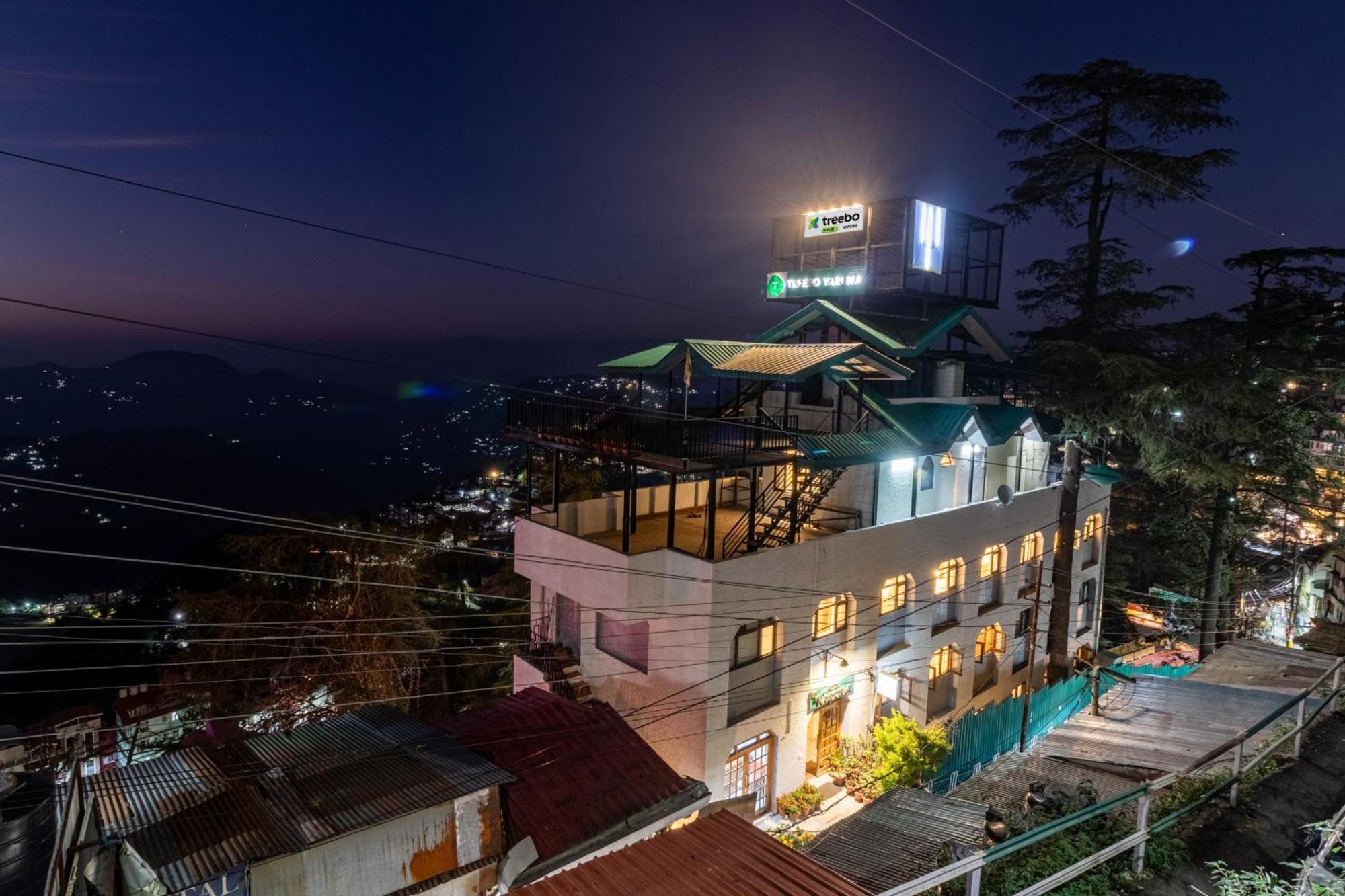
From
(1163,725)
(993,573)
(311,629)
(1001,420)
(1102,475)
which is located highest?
(1001,420)

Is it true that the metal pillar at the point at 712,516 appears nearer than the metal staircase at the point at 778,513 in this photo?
Yes

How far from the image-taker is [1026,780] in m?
14.3

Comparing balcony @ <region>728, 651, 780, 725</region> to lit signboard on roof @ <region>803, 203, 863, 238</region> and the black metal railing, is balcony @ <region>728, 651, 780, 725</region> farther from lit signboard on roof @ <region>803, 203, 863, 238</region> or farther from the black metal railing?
lit signboard on roof @ <region>803, 203, 863, 238</region>

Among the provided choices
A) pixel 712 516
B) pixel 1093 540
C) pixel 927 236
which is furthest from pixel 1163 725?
pixel 927 236

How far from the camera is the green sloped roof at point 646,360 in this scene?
18359mm

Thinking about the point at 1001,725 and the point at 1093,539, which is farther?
the point at 1093,539

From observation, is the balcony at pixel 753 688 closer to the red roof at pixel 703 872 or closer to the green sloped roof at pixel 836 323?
the red roof at pixel 703 872

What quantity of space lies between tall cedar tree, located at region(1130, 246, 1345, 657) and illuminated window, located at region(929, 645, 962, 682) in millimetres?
9751

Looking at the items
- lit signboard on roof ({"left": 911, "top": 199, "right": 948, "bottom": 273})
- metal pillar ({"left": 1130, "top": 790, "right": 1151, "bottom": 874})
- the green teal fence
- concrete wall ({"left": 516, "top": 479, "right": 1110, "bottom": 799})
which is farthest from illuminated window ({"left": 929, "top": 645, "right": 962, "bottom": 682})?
metal pillar ({"left": 1130, "top": 790, "right": 1151, "bottom": 874})

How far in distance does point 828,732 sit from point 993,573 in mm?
9114

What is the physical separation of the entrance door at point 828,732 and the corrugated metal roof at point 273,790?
1008cm

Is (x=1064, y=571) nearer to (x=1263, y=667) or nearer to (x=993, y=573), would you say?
(x=993, y=573)

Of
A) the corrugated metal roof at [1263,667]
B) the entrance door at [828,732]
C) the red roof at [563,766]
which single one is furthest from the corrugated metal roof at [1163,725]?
the red roof at [563,766]

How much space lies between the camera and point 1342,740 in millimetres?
9266
